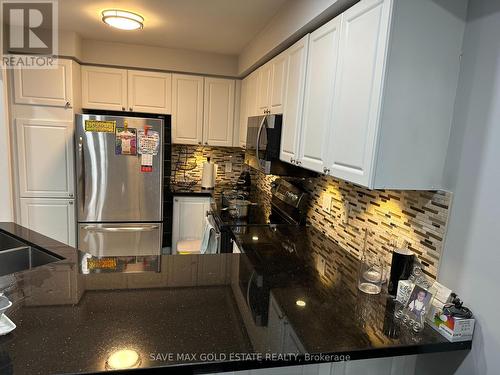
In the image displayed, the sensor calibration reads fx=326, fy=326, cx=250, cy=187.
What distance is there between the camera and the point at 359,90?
1.34 m

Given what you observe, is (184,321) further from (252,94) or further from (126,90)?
(126,90)

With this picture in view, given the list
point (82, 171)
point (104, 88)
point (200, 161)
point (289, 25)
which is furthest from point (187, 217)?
point (289, 25)

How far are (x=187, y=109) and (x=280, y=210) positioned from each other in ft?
5.52

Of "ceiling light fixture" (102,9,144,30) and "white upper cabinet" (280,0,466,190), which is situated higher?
"ceiling light fixture" (102,9,144,30)

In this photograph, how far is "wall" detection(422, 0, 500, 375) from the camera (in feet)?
3.55

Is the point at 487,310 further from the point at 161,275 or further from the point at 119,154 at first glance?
the point at 119,154

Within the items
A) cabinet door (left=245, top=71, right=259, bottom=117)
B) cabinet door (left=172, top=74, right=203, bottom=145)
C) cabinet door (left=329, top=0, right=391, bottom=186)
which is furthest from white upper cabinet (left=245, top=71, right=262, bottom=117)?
cabinet door (left=329, top=0, right=391, bottom=186)

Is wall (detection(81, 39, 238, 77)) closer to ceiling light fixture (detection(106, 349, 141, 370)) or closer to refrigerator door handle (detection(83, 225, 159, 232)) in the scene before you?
refrigerator door handle (detection(83, 225, 159, 232))

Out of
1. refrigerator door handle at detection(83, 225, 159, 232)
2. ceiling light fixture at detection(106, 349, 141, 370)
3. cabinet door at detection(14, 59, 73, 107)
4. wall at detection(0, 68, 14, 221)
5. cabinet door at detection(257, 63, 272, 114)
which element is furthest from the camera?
refrigerator door handle at detection(83, 225, 159, 232)

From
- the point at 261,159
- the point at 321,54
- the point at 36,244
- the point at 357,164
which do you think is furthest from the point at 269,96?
the point at 36,244

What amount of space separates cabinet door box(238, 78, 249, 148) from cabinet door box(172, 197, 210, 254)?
77cm

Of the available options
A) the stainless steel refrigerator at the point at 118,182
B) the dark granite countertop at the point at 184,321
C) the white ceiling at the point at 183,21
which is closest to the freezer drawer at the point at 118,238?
the stainless steel refrigerator at the point at 118,182
